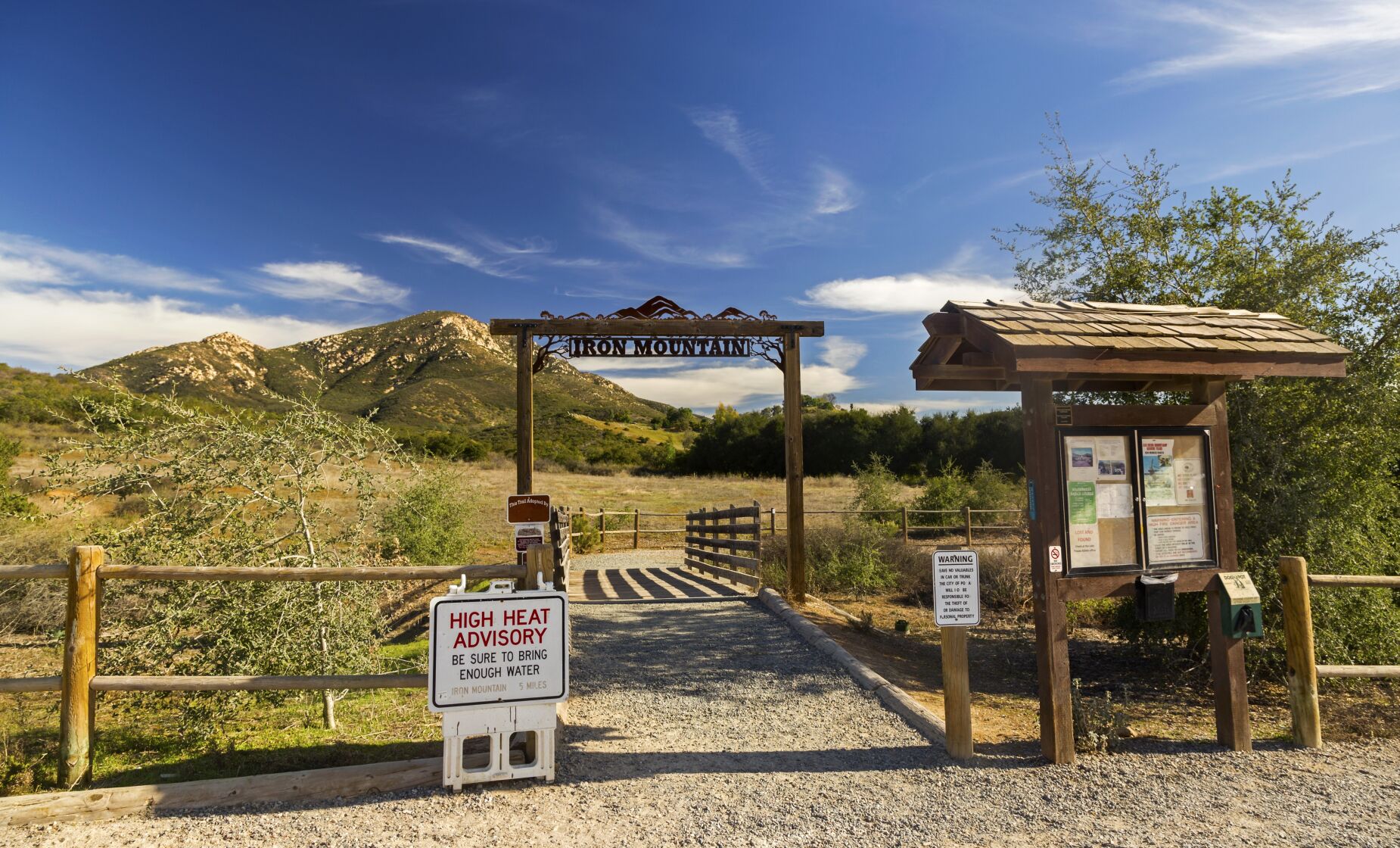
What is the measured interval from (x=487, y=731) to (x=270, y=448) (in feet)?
8.24

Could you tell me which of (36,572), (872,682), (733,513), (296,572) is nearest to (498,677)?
(296,572)

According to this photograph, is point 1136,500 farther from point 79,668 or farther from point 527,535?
point 79,668

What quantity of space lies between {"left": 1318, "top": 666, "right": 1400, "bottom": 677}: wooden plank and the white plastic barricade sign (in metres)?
2.28

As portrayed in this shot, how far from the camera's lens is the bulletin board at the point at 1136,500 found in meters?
4.71

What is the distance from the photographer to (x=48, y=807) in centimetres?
368

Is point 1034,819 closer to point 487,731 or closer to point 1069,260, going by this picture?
point 487,731

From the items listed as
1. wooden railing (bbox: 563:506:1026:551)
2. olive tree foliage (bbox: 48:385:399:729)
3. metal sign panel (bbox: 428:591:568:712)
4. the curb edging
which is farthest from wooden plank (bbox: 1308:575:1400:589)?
wooden railing (bbox: 563:506:1026:551)

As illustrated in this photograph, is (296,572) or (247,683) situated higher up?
(296,572)

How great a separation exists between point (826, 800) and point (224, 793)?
3112 millimetres

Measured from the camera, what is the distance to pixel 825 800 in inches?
157

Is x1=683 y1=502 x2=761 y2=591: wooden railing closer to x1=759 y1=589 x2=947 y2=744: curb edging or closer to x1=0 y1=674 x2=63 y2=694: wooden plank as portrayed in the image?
x1=759 y1=589 x2=947 y2=744: curb edging

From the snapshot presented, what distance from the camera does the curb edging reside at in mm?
5090

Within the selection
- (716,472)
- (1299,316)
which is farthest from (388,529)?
(716,472)

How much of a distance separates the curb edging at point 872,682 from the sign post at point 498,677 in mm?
2497
